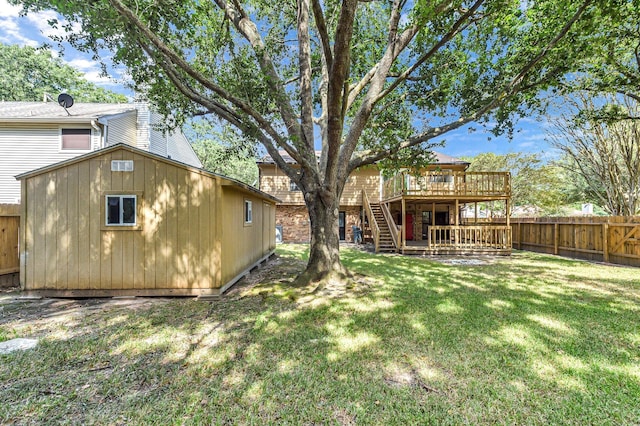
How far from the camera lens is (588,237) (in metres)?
10.3

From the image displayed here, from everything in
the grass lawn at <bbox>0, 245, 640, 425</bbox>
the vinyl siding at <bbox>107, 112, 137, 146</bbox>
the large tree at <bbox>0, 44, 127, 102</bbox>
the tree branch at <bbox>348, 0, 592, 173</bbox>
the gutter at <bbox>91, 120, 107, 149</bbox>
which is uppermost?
the large tree at <bbox>0, 44, 127, 102</bbox>

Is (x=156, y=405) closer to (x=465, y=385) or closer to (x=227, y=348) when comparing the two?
(x=227, y=348)

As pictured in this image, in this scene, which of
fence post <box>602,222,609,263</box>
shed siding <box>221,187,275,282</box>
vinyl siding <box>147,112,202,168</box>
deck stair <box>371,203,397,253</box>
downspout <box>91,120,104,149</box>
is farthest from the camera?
vinyl siding <box>147,112,202,168</box>

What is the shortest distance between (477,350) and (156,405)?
3.52 metres

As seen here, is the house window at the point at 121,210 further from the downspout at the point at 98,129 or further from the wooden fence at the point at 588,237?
the wooden fence at the point at 588,237

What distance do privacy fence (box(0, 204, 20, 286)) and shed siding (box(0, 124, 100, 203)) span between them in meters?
6.49

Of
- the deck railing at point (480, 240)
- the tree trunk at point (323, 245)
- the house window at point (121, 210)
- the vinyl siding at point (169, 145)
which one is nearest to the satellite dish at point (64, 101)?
the vinyl siding at point (169, 145)

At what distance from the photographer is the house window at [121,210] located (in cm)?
557

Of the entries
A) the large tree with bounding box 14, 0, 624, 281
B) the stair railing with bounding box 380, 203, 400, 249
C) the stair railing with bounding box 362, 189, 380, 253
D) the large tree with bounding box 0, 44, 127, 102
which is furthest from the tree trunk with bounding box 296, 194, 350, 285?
the large tree with bounding box 0, 44, 127, 102

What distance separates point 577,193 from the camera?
23469 mm

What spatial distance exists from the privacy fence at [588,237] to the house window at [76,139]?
2024cm

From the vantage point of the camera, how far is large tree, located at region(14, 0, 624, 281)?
15.9ft

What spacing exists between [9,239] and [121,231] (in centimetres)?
303

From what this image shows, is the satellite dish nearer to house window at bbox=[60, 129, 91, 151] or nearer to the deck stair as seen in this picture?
house window at bbox=[60, 129, 91, 151]
